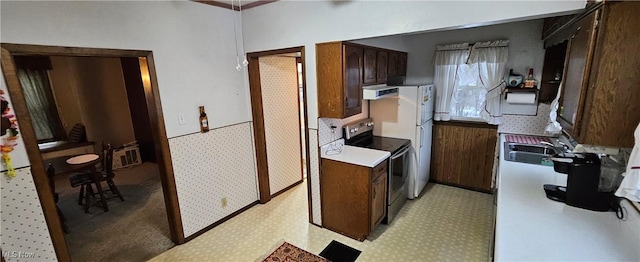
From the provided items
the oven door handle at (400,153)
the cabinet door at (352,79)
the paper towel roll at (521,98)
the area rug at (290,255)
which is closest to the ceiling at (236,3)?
the cabinet door at (352,79)

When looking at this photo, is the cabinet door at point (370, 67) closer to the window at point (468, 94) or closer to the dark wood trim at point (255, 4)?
the dark wood trim at point (255, 4)

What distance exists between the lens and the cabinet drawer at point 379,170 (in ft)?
8.13

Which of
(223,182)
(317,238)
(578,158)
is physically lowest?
(317,238)

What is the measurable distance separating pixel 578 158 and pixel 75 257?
4194 millimetres

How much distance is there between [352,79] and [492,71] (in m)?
2.02

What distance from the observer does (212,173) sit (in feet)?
9.50

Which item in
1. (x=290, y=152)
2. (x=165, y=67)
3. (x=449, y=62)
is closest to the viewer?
(x=165, y=67)

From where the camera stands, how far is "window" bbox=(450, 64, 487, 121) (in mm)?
3471

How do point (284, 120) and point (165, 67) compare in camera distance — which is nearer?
point (165, 67)

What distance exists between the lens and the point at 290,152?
12.7ft

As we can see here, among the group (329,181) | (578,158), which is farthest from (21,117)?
(578,158)

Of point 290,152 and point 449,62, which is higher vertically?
point 449,62

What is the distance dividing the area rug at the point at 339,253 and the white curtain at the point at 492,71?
2.50 metres

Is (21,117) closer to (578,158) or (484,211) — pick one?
(578,158)
